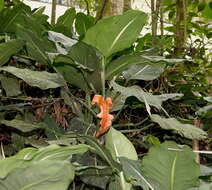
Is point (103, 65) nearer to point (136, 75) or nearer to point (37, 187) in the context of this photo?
point (136, 75)

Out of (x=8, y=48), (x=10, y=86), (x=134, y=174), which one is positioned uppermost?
(x=8, y=48)

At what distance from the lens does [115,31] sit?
2.49 feet

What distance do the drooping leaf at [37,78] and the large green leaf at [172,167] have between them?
0.31 metres

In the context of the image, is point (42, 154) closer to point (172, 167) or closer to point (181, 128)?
point (172, 167)

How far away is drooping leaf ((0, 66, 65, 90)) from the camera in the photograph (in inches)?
30.0

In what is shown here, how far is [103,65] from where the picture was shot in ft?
2.65

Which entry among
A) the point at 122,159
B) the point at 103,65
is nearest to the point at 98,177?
the point at 122,159

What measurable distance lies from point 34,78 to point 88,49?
0.48ft

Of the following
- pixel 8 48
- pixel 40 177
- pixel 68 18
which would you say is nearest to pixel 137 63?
pixel 8 48

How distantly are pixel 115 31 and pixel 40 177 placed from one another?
398 mm

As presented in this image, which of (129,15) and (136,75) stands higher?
(129,15)

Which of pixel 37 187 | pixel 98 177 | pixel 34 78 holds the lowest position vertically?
pixel 98 177

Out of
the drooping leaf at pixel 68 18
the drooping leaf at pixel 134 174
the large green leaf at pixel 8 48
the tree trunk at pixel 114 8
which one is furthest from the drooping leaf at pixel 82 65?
the tree trunk at pixel 114 8

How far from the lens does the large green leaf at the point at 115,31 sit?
74cm
